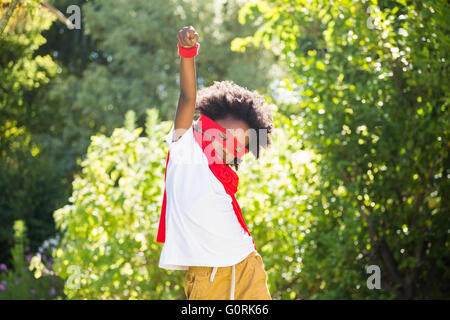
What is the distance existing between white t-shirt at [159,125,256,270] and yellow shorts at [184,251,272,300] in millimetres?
42

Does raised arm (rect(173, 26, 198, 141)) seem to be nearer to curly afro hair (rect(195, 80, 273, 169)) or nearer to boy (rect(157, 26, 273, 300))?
boy (rect(157, 26, 273, 300))

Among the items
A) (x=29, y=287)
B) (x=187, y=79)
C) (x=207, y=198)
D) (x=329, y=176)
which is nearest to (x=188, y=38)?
(x=187, y=79)

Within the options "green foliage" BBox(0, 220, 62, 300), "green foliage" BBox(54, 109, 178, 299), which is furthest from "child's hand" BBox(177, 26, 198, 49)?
"green foliage" BBox(0, 220, 62, 300)

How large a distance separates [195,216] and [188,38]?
575 mm

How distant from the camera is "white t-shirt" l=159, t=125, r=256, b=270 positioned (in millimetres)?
2086

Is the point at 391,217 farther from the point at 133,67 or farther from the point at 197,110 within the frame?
the point at 133,67

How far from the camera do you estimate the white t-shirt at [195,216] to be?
209 centimetres

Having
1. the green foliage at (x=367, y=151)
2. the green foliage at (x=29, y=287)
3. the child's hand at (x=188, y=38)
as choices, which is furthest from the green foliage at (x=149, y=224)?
the child's hand at (x=188, y=38)

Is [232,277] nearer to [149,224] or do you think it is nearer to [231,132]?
[231,132]

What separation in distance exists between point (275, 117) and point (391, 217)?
0.93 metres

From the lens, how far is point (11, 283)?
546cm

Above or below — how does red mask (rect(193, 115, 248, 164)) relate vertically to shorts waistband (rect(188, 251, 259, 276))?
above
